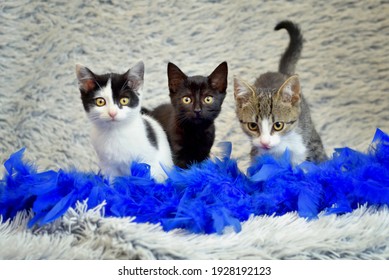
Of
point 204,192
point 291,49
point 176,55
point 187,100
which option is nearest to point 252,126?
point 187,100

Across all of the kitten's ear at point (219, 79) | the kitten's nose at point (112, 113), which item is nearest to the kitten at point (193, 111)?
the kitten's ear at point (219, 79)

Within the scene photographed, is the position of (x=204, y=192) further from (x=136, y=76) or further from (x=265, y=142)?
(x=136, y=76)

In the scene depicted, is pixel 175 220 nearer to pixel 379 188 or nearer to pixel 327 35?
pixel 379 188

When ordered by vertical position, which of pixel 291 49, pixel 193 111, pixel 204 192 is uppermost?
pixel 291 49

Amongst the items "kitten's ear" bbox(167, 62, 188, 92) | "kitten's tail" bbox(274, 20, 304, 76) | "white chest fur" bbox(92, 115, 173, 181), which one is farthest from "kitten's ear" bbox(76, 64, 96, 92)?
"kitten's tail" bbox(274, 20, 304, 76)

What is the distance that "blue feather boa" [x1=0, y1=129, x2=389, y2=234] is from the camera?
4.34 ft

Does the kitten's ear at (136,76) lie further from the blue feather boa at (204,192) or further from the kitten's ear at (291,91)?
the kitten's ear at (291,91)

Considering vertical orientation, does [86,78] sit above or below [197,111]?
above

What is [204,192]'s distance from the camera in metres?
1.41

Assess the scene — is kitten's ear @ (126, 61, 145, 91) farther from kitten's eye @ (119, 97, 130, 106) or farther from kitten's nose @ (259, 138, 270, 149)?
kitten's nose @ (259, 138, 270, 149)

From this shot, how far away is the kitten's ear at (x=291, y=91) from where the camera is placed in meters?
1.65

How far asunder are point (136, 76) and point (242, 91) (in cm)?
31

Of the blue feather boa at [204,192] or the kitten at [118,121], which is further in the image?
the kitten at [118,121]

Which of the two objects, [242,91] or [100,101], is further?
[242,91]
